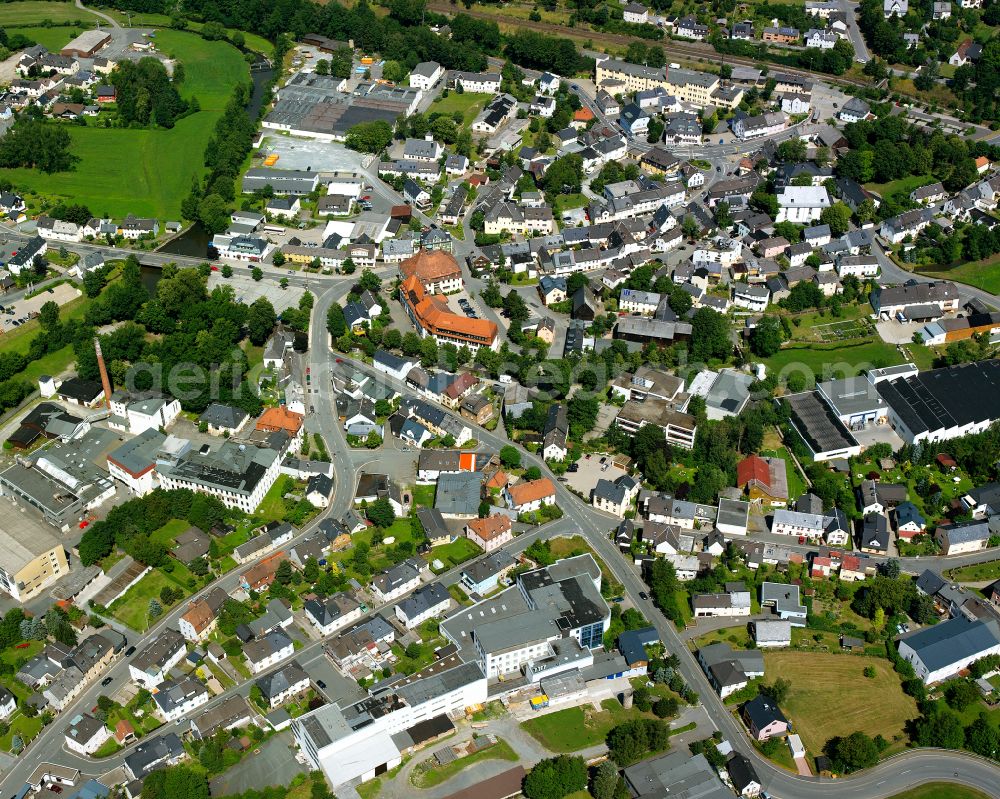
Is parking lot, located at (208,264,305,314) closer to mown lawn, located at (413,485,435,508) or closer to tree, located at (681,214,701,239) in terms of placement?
mown lawn, located at (413,485,435,508)

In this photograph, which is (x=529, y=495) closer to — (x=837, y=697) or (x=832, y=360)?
(x=837, y=697)

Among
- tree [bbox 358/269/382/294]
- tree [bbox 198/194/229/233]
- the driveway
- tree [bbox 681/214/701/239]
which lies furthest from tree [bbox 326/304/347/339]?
the driveway

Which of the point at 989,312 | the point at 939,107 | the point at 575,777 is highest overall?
the point at 939,107

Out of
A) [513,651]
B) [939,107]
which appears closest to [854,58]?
[939,107]

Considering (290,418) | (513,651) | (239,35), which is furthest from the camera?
(239,35)

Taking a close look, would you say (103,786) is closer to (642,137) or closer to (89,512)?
(89,512)

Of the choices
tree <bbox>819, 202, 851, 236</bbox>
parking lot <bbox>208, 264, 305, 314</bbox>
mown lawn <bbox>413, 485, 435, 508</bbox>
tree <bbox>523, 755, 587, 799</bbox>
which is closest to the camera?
tree <bbox>523, 755, 587, 799</bbox>
